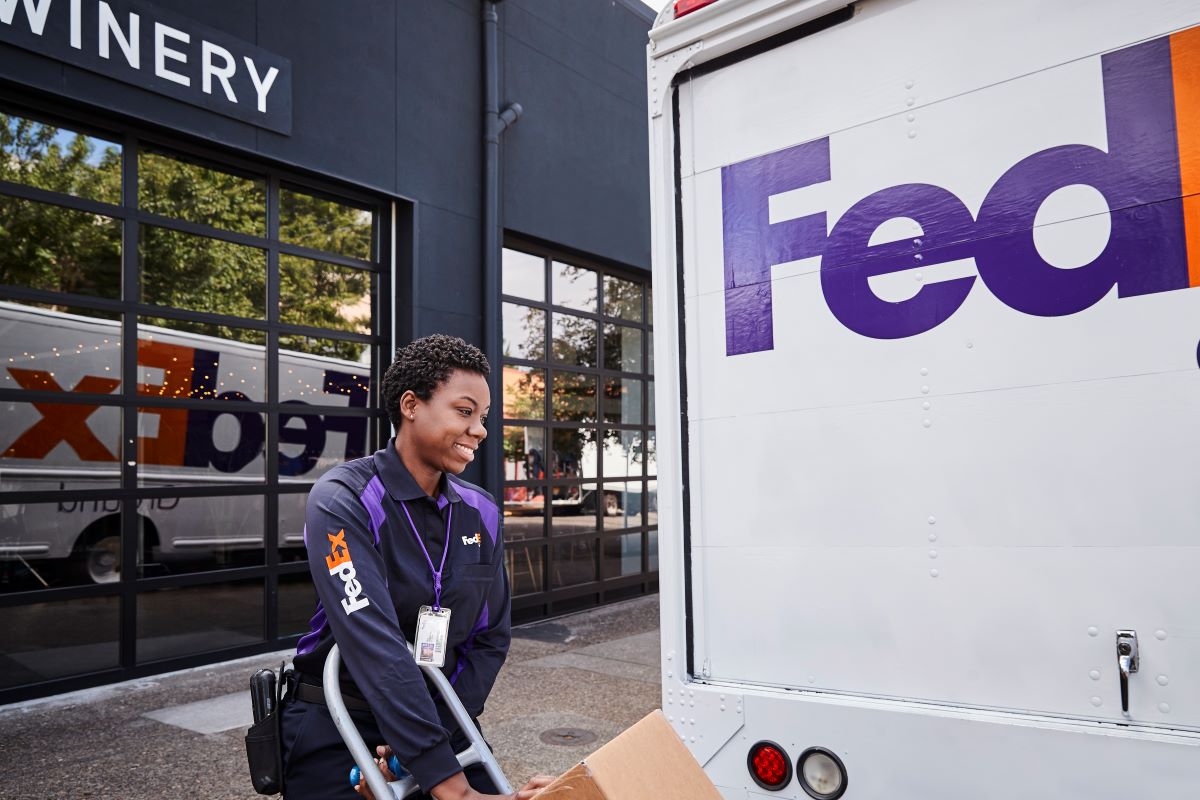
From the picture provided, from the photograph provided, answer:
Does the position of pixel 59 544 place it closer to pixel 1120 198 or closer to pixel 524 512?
pixel 524 512

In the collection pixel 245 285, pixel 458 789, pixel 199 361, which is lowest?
pixel 458 789

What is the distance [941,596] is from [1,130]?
6530 mm

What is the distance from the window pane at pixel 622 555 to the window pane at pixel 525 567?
1.00m

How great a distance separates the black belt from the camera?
6.74 feet

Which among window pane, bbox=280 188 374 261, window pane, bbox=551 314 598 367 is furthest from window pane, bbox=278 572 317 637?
window pane, bbox=551 314 598 367

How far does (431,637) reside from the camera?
2033 millimetres

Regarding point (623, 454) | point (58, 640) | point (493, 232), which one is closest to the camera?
point (58, 640)

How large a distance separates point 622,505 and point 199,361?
4.98 meters

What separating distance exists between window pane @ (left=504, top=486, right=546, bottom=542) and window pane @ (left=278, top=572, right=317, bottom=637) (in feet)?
6.48

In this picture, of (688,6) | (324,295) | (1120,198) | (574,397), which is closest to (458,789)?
(1120,198)

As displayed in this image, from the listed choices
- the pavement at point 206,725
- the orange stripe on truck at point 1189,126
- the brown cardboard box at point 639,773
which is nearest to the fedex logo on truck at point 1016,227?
the orange stripe on truck at point 1189,126

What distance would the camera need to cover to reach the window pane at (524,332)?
8.98 m

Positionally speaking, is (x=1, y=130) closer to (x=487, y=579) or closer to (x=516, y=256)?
(x=516, y=256)

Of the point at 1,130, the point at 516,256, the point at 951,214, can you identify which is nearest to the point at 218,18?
the point at 1,130
